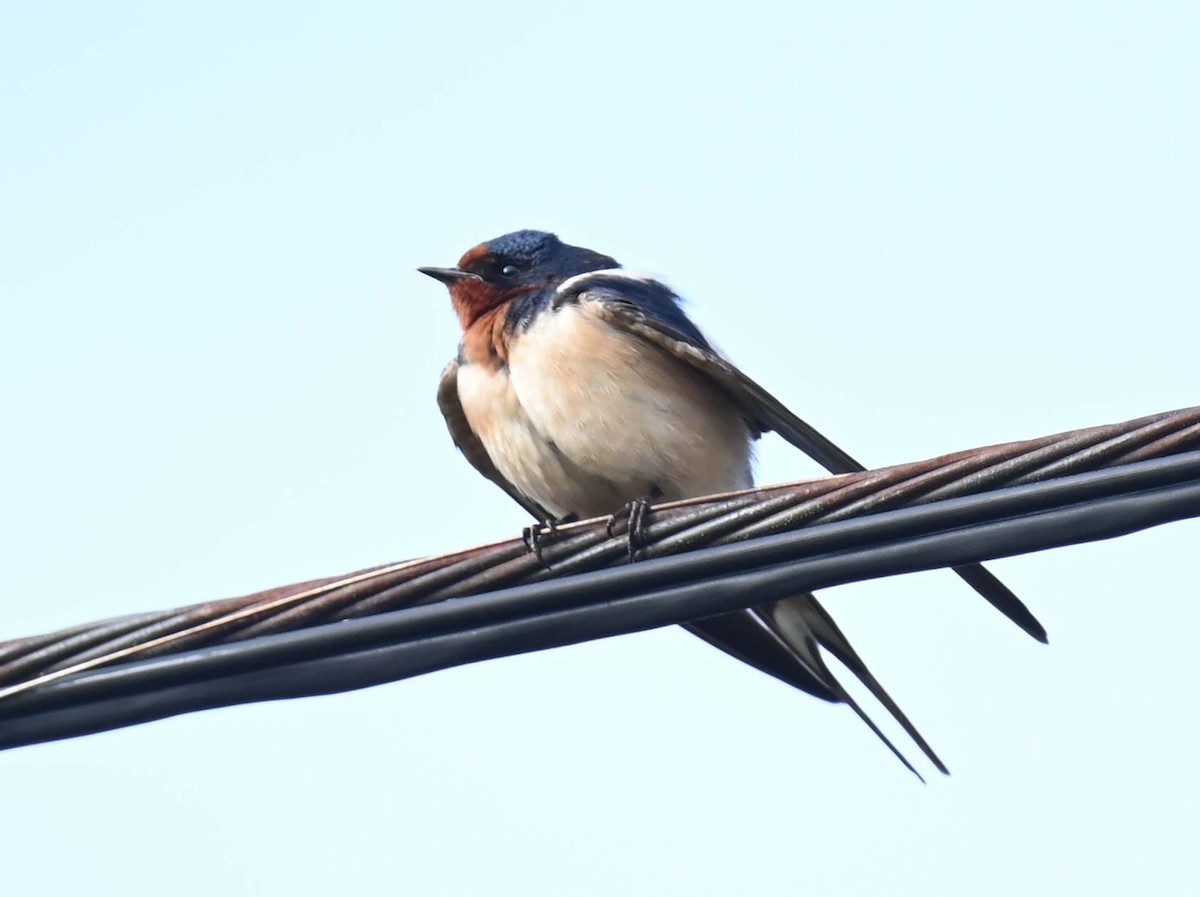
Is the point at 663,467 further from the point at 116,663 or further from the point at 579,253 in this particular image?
the point at 116,663

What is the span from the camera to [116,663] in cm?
231

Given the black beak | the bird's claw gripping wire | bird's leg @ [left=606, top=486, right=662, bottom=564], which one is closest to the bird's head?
the black beak

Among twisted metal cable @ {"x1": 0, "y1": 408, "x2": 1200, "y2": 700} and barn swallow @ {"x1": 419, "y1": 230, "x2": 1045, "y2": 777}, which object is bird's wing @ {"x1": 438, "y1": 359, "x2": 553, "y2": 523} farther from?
twisted metal cable @ {"x1": 0, "y1": 408, "x2": 1200, "y2": 700}

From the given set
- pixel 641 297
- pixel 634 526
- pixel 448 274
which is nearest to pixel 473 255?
pixel 448 274

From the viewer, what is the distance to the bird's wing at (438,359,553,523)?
462 cm

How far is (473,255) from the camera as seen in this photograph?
16.4 feet

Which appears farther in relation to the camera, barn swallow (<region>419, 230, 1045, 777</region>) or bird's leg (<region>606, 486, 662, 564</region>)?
barn swallow (<region>419, 230, 1045, 777</region>)

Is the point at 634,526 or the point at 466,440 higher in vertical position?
A: the point at 634,526

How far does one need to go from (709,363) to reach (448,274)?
1.12 metres

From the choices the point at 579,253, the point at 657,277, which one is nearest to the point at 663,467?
the point at 657,277

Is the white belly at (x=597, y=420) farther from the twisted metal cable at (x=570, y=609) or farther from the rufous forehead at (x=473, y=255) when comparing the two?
the twisted metal cable at (x=570, y=609)

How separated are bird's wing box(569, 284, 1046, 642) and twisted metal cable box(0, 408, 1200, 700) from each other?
1240mm

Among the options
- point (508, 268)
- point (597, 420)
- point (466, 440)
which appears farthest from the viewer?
point (508, 268)

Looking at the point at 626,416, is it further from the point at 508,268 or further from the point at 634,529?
the point at 634,529
